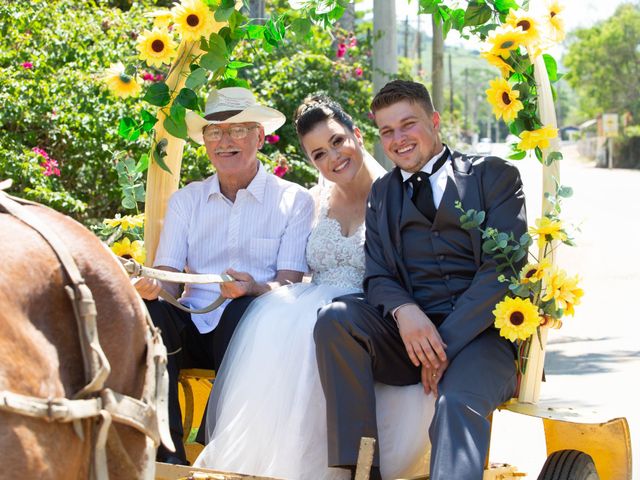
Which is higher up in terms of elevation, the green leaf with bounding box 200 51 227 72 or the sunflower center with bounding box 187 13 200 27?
the sunflower center with bounding box 187 13 200 27

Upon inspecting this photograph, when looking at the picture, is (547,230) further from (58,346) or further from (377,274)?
(58,346)

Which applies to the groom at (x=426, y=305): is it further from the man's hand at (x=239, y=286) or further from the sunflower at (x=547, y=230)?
the man's hand at (x=239, y=286)

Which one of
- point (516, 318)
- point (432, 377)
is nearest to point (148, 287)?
point (432, 377)

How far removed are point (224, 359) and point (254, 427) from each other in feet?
1.16

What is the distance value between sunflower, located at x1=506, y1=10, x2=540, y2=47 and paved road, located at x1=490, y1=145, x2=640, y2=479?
62 cm

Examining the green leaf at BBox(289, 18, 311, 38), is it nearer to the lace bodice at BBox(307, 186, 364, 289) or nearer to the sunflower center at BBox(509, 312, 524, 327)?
the lace bodice at BBox(307, 186, 364, 289)

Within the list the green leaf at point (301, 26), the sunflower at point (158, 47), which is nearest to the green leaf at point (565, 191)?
the green leaf at point (301, 26)

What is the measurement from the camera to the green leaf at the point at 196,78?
4.53m

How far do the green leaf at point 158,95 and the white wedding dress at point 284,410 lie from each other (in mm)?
1051

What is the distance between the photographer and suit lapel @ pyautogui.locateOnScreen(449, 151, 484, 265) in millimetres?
4184

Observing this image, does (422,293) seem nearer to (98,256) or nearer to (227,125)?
(227,125)

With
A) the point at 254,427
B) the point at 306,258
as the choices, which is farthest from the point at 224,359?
the point at 306,258

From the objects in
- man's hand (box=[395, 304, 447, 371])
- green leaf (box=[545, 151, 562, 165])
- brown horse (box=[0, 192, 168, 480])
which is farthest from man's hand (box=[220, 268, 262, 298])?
brown horse (box=[0, 192, 168, 480])

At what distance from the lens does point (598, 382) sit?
323 inches
